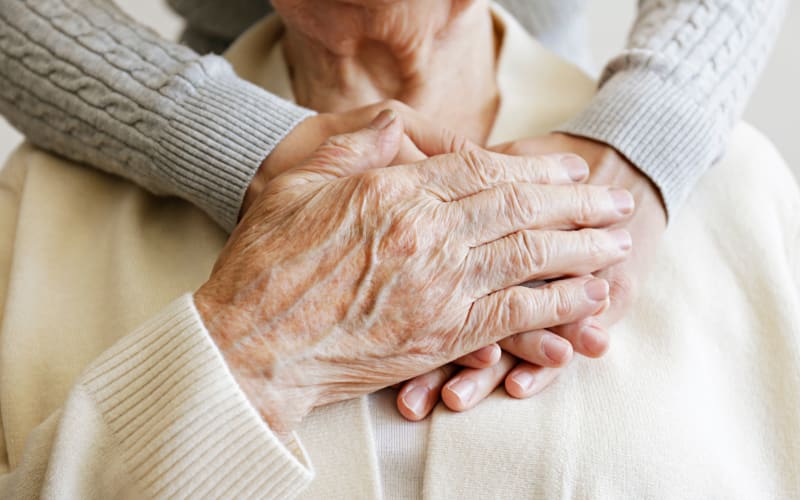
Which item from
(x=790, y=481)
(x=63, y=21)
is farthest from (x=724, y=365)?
(x=63, y=21)

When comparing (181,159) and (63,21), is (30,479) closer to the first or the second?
(181,159)

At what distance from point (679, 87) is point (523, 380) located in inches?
16.0

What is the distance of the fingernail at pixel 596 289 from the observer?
0.74 m

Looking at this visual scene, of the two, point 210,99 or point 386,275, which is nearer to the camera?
point 386,275

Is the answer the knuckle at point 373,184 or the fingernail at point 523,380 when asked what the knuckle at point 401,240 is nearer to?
the knuckle at point 373,184

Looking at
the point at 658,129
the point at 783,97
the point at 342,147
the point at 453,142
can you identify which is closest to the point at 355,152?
the point at 342,147

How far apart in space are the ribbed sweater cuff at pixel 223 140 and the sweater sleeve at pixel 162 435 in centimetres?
18

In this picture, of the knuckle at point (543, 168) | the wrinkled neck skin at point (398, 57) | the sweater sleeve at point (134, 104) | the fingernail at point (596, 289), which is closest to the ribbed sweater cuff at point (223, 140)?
the sweater sleeve at point (134, 104)

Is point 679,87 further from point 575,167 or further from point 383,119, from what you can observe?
point 383,119

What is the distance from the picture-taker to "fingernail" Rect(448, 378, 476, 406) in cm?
72

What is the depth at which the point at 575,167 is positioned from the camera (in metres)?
0.81

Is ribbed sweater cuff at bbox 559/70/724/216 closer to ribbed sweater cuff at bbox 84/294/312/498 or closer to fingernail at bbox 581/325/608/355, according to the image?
fingernail at bbox 581/325/608/355

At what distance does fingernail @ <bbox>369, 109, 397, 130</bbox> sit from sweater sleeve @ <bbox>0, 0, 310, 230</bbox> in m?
0.10

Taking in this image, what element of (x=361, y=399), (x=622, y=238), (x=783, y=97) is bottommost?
(x=783, y=97)
